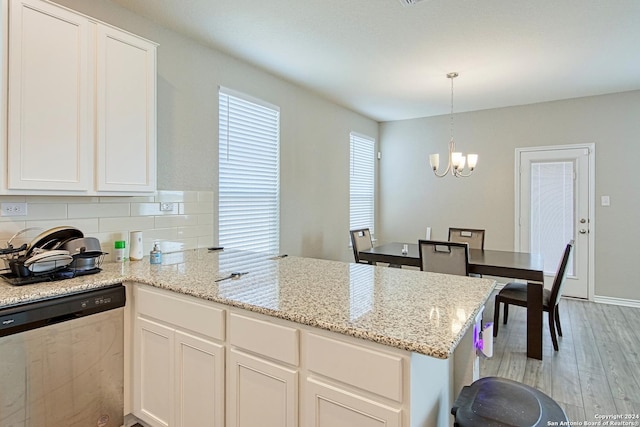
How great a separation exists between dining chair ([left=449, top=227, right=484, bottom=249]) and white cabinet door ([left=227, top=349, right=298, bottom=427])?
3378 millimetres

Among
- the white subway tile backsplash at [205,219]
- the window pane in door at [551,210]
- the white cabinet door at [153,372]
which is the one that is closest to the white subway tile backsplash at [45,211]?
the white cabinet door at [153,372]

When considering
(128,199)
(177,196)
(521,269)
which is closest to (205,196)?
(177,196)

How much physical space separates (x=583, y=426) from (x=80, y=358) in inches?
107

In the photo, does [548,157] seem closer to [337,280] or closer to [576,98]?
[576,98]

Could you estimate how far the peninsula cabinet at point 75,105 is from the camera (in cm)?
174

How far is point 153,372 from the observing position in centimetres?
181

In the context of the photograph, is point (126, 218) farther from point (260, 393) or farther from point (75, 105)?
point (260, 393)

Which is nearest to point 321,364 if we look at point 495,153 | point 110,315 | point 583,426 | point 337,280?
point 337,280

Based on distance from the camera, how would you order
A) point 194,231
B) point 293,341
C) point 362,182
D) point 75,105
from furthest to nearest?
point 362,182 < point 194,231 < point 75,105 < point 293,341

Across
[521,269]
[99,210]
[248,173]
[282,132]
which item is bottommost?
[521,269]

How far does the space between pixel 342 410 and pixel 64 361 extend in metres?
1.33

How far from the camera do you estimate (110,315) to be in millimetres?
1821

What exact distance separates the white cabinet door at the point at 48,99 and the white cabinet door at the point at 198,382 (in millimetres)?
1096

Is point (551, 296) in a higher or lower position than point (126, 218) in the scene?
lower
